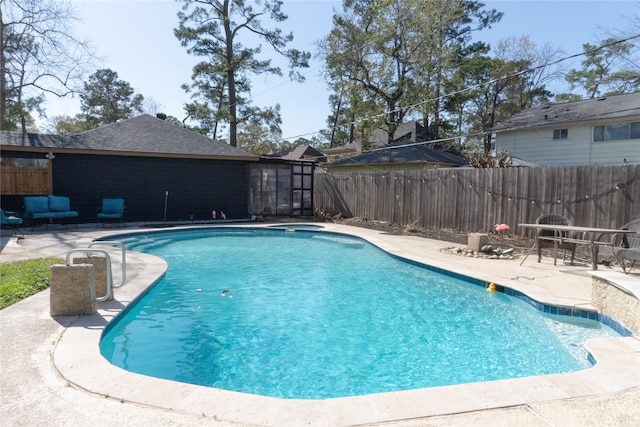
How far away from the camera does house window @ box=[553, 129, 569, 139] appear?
1611 centimetres

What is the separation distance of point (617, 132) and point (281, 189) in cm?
1288

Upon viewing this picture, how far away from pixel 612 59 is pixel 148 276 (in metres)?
30.6

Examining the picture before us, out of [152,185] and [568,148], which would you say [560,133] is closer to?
[568,148]

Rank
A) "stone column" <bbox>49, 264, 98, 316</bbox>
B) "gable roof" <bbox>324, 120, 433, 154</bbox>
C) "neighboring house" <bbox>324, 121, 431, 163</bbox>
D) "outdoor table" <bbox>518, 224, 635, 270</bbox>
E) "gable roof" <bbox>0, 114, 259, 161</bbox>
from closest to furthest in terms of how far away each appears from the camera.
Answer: "stone column" <bbox>49, 264, 98, 316</bbox> < "outdoor table" <bbox>518, 224, 635, 270</bbox> < "gable roof" <bbox>0, 114, 259, 161</bbox> < "neighboring house" <bbox>324, 121, 431, 163</bbox> < "gable roof" <bbox>324, 120, 433, 154</bbox>

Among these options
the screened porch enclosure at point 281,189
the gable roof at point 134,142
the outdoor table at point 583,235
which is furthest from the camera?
the screened porch enclosure at point 281,189

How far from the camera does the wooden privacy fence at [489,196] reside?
24.2ft

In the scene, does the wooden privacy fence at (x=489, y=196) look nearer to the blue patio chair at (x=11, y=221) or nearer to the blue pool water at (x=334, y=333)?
the blue pool water at (x=334, y=333)

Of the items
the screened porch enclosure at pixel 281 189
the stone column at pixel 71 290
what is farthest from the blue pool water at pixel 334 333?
the screened porch enclosure at pixel 281 189

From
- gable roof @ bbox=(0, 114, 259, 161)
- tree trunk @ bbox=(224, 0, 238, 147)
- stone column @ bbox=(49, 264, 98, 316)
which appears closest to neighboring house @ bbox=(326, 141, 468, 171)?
gable roof @ bbox=(0, 114, 259, 161)

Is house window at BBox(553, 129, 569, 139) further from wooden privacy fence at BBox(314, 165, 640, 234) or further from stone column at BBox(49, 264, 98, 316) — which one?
stone column at BBox(49, 264, 98, 316)

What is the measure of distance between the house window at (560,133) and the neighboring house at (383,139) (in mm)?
Result: 8454

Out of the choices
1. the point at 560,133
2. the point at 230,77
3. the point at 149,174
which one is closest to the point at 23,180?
the point at 149,174

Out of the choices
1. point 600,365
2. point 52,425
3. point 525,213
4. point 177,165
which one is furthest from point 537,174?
point 177,165

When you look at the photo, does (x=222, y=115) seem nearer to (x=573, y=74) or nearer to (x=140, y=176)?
(x=140, y=176)
